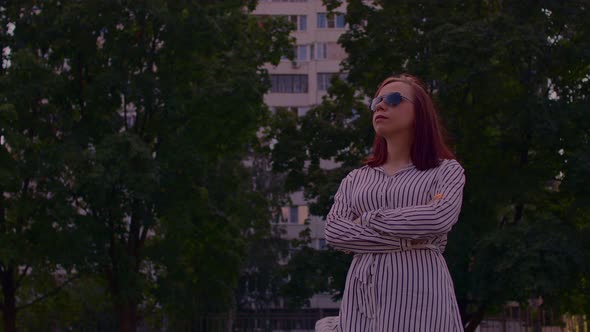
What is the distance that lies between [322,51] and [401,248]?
57280 millimetres

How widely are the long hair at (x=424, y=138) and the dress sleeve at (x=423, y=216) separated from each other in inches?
5.9

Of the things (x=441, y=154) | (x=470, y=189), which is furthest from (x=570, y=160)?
(x=441, y=154)

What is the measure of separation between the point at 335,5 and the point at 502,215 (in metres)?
7.48

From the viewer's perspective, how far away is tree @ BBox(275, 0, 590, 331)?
→ 800 inches

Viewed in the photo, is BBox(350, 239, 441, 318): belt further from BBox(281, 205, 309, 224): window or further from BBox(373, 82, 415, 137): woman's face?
BBox(281, 205, 309, 224): window

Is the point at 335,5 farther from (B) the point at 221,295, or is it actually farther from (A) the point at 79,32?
(B) the point at 221,295

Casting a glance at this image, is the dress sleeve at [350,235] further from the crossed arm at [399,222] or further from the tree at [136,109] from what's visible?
the tree at [136,109]

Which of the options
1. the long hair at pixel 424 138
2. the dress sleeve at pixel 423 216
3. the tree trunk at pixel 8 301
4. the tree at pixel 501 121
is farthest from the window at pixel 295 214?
the dress sleeve at pixel 423 216

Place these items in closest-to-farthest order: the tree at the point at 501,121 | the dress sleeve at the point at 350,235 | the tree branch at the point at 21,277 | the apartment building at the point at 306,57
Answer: the dress sleeve at the point at 350,235, the tree at the point at 501,121, the tree branch at the point at 21,277, the apartment building at the point at 306,57

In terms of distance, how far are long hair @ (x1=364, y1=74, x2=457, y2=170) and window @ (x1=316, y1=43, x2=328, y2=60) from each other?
56738 millimetres

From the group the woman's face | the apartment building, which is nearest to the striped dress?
the woman's face

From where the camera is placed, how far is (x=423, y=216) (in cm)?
386

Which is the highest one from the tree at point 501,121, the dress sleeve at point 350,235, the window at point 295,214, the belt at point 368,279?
the window at point 295,214

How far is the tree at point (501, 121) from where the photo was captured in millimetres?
20312
